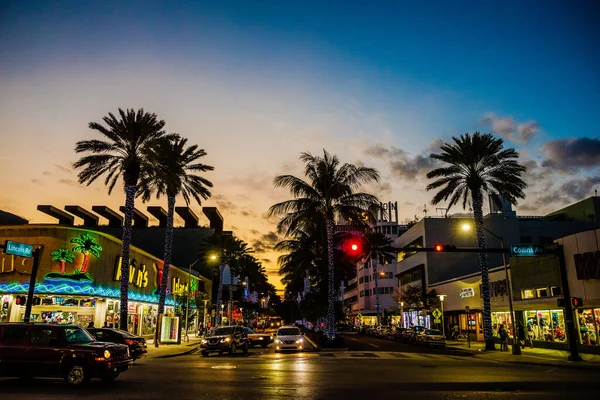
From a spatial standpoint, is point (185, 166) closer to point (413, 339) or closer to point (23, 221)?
point (413, 339)

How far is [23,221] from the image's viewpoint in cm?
5694

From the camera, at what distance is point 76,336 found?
13.8 m

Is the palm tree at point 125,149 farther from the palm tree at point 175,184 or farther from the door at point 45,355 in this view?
the door at point 45,355

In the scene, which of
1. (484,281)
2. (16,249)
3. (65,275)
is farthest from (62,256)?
(484,281)

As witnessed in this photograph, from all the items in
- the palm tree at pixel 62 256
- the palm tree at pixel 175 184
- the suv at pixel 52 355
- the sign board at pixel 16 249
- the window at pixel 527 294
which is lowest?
the suv at pixel 52 355

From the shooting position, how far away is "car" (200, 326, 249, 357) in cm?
2759

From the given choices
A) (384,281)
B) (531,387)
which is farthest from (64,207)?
(531,387)

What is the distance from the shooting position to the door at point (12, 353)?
1321cm

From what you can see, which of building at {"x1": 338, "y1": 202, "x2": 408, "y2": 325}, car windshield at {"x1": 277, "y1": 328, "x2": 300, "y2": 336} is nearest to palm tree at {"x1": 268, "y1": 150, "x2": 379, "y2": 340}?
car windshield at {"x1": 277, "y1": 328, "x2": 300, "y2": 336}

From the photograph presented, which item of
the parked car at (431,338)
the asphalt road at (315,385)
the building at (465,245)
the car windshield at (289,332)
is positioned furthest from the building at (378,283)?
the asphalt road at (315,385)

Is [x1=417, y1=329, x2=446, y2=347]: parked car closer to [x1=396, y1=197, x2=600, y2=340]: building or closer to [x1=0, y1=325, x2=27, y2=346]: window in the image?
[x1=396, y1=197, x2=600, y2=340]: building

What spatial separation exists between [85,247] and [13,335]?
2084cm

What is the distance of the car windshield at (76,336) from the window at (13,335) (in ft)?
3.89

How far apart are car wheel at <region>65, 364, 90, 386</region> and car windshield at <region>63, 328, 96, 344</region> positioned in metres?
0.78
